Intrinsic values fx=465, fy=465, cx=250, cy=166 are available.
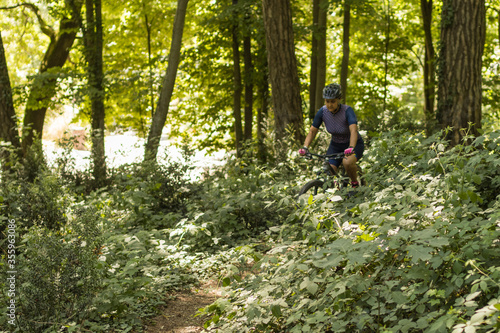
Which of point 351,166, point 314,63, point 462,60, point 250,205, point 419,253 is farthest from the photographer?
point 314,63

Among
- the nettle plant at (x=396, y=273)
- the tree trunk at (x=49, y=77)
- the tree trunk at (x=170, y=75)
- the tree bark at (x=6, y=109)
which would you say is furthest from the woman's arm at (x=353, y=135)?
the tree bark at (x=6, y=109)

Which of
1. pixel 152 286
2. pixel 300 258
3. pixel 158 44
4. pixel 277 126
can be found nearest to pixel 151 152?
pixel 277 126

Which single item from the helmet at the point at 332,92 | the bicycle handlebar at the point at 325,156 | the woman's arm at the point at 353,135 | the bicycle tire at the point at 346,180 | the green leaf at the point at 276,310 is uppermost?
the helmet at the point at 332,92

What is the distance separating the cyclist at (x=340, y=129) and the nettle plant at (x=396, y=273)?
182cm

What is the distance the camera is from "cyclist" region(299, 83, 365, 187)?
654 cm

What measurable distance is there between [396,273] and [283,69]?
802 centimetres

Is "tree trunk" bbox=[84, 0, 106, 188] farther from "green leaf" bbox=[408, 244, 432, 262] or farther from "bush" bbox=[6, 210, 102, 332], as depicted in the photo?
"green leaf" bbox=[408, 244, 432, 262]

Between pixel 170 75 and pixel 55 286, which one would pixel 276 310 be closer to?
pixel 55 286

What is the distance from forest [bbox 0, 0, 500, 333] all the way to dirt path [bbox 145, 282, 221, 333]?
0.09 m

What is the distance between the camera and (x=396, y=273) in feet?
11.6

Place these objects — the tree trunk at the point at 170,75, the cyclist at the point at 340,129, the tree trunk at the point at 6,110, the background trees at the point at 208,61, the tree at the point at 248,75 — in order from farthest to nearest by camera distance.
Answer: the tree at the point at 248,75 → the background trees at the point at 208,61 → the tree trunk at the point at 6,110 → the tree trunk at the point at 170,75 → the cyclist at the point at 340,129

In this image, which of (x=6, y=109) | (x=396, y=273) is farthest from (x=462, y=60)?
(x=6, y=109)

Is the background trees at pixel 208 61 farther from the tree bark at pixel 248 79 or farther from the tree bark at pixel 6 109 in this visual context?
the tree bark at pixel 6 109

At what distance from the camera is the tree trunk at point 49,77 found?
560 inches
